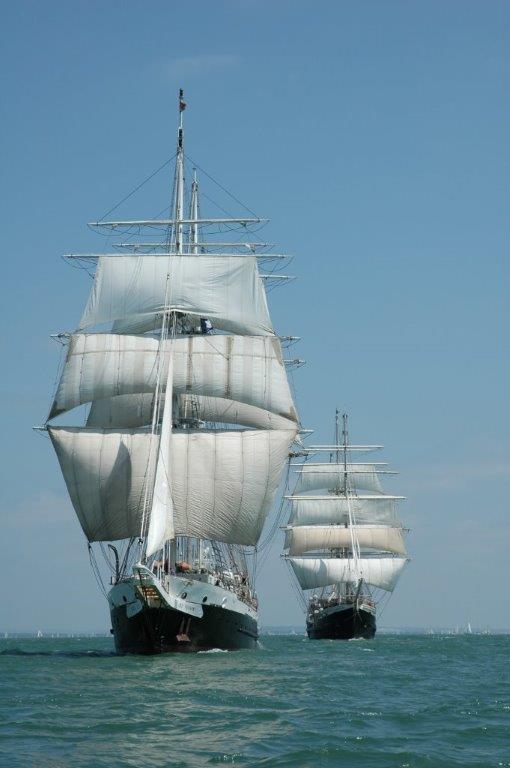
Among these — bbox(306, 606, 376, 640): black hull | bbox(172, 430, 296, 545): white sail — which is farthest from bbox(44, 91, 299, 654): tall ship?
bbox(306, 606, 376, 640): black hull

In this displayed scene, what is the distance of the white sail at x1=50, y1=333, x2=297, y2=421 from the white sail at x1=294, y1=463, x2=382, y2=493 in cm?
5184

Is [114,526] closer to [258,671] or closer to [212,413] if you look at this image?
[212,413]

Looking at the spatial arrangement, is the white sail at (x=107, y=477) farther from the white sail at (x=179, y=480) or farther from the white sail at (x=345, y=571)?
the white sail at (x=345, y=571)

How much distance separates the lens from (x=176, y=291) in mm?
66188

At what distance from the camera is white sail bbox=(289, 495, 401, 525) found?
11469 centimetres

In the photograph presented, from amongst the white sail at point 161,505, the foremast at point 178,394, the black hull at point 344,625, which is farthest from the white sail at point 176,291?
the black hull at point 344,625

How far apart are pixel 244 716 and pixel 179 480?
29.6m

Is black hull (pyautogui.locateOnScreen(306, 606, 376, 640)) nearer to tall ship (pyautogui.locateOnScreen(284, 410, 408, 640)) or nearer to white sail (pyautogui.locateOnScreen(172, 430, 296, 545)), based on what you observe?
tall ship (pyautogui.locateOnScreen(284, 410, 408, 640))

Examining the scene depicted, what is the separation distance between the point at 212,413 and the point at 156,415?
16.8ft

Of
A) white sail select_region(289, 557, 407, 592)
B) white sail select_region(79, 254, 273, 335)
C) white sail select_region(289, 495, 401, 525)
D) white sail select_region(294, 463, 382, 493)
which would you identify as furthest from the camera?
white sail select_region(294, 463, 382, 493)

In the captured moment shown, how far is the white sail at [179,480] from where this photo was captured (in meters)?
59.6

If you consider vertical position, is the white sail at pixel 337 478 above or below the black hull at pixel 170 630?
above

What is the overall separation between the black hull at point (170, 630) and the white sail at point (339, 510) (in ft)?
187

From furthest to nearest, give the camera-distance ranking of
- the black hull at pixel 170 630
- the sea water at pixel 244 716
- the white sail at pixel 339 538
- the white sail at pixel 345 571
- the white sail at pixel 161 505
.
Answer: the white sail at pixel 339 538 < the white sail at pixel 345 571 < the black hull at pixel 170 630 < the white sail at pixel 161 505 < the sea water at pixel 244 716
